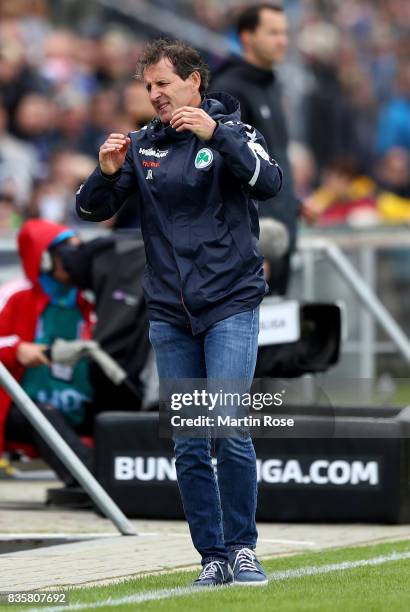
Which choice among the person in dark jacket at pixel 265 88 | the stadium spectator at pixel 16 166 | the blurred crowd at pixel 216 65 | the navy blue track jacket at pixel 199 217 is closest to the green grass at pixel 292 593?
the navy blue track jacket at pixel 199 217

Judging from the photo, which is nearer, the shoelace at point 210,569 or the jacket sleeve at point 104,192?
the shoelace at point 210,569

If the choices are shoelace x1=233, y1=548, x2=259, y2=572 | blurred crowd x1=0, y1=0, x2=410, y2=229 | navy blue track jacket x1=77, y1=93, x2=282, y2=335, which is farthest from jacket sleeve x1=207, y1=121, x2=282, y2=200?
blurred crowd x1=0, y1=0, x2=410, y2=229

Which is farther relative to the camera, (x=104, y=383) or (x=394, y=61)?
(x=394, y=61)

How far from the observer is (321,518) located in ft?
26.1

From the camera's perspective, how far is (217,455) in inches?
230

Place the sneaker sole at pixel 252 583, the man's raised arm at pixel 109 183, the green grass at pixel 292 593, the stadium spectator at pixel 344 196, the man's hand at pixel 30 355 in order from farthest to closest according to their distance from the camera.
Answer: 1. the stadium spectator at pixel 344 196
2. the man's hand at pixel 30 355
3. the man's raised arm at pixel 109 183
4. the sneaker sole at pixel 252 583
5. the green grass at pixel 292 593

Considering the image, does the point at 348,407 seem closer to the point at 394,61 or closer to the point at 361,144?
the point at 361,144

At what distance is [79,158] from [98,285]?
705 centimetres

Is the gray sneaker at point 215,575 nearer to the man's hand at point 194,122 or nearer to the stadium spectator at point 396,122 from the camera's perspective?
the man's hand at point 194,122

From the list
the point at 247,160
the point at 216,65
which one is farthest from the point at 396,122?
the point at 247,160

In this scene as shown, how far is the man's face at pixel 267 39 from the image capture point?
9.56 metres

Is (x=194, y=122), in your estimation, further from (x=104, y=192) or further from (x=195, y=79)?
(x=104, y=192)

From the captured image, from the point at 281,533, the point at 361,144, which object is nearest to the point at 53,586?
the point at 281,533

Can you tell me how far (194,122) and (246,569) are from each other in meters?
1.62
